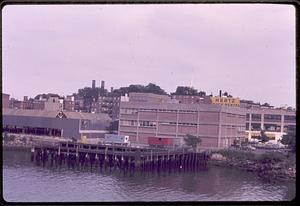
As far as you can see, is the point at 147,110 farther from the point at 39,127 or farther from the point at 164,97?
the point at 39,127

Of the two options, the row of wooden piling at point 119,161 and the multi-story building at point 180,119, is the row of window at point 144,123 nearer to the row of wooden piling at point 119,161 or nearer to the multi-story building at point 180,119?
the multi-story building at point 180,119

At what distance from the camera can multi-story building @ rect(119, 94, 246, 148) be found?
4.10m

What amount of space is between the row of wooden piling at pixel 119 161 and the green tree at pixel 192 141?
0.40m

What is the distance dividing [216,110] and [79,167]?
428cm

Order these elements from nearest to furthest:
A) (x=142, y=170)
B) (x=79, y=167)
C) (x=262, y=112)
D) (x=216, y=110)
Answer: (x=262, y=112) < (x=216, y=110) < (x=142, y=170) < (x=79, y=167)

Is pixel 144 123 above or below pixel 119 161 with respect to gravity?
above

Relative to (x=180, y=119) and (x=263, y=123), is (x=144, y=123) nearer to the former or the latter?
(x=180, y=119)

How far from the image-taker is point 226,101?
4188 mm

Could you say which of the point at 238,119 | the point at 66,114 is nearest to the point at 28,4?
the point at 238,119

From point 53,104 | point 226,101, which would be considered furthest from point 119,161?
point 226,101

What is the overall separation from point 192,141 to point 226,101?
186cm

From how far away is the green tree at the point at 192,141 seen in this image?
211 inches

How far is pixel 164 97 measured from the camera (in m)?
3.96

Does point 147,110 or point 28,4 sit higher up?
point 28,4
